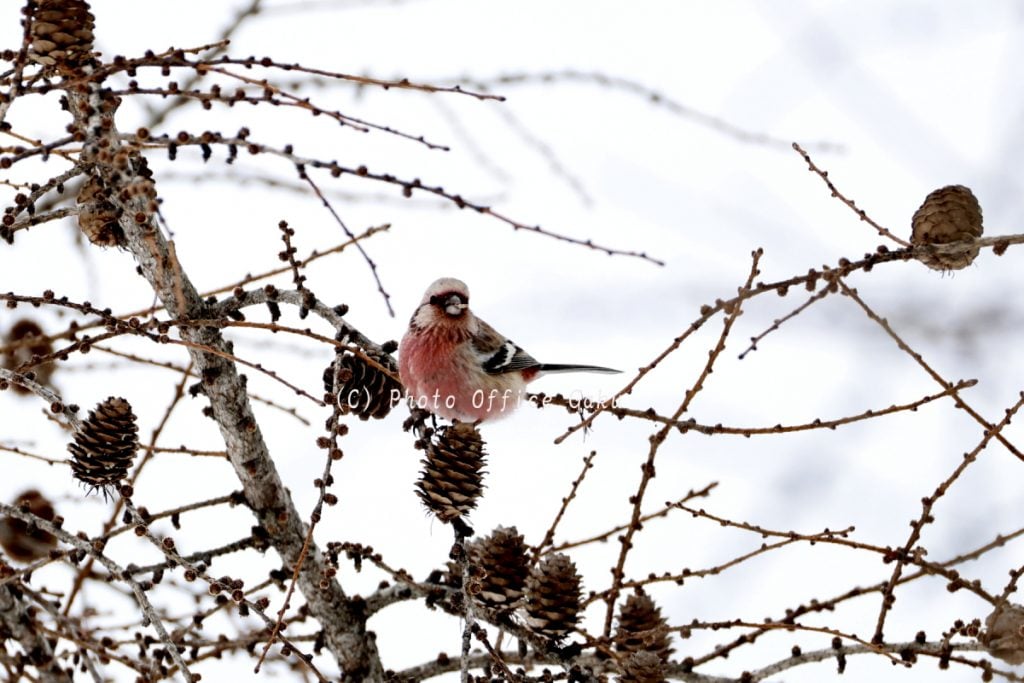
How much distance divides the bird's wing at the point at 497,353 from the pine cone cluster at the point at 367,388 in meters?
0.52

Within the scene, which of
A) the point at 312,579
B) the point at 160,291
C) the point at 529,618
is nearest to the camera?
the point at 529,618

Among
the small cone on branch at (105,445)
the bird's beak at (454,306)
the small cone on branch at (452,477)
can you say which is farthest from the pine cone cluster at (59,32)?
the bird's beak at (454,306)

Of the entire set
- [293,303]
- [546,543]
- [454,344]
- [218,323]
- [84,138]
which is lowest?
[546,543]

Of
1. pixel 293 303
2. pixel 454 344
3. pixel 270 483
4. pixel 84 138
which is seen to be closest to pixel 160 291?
pixel 293 303

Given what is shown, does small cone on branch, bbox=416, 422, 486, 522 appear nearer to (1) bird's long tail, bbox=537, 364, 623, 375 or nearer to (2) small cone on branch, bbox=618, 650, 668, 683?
(2) small cone on branch, bbox=618, 650, 668, 683

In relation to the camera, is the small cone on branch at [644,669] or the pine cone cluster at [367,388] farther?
the pine cone cluster at [367,388]

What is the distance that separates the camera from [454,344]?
2721 mm

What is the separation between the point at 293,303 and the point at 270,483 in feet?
1.35

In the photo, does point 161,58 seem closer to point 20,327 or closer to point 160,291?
point 160,291

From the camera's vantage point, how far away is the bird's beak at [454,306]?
2.67 meters

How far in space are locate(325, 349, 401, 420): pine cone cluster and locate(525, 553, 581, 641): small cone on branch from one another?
51 centimetres

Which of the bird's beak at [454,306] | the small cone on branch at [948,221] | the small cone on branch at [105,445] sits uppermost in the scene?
the bird's beak at [454,306]

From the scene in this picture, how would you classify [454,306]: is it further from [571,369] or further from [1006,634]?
[1006,634]

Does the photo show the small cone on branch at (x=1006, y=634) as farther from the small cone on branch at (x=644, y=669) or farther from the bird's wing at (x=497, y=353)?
the bird's wing at (x=497, y=353)
